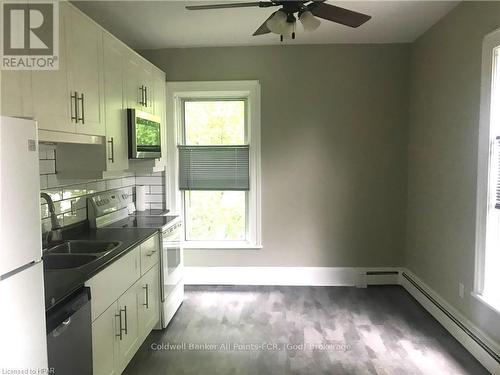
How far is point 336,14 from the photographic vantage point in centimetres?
231

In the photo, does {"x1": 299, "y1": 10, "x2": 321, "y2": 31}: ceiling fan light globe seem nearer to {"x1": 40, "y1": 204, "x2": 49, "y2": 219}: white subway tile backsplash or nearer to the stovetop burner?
the stovetop burner

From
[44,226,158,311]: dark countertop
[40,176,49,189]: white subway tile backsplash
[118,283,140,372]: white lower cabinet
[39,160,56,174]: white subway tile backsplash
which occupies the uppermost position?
[39,160,56,174]: white subway tile backsplash

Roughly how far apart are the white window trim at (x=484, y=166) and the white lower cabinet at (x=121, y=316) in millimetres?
2501

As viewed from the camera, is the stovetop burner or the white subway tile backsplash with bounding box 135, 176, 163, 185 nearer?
the stovetop burner

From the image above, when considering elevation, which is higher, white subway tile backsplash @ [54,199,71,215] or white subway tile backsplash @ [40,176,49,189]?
white subway tile backsplash @ [40,176,49,189]

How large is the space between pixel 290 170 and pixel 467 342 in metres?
2.34

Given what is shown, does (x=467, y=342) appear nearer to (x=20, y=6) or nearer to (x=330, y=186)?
(x=330, y=186)

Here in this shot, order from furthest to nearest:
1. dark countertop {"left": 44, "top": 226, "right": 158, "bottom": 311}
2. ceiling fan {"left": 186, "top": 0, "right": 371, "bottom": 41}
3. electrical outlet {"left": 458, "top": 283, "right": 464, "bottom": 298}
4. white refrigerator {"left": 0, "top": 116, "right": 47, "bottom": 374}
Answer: electrical outlet {"left": 458, "top": 283, "right": 464, "bottom": 298}
ceiling fan {"left": 186, "top": 0, "right": 371, "bottom": 41}
dark countertop {"left": 44, "top": 226, "right": 158, "bottom": 311}
white refrigerator {"left": 0, "top": 116, "right": 47, "bottom": 374}

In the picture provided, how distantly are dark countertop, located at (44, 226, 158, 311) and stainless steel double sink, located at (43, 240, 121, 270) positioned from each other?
0.08 metres

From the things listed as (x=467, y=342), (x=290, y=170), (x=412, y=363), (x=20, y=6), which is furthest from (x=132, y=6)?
(x=467, y=342)

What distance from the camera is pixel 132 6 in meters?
3.11

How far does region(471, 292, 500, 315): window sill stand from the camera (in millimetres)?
2602

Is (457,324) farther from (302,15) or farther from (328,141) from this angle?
(302,15)

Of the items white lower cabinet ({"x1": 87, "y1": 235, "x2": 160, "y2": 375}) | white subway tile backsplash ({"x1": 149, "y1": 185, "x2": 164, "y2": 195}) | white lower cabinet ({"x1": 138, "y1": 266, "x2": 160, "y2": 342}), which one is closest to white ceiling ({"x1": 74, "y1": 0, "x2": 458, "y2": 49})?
white subway tile backsplash ({"x1": 149, "y1": 185, "x2": 164, "y2": 195})
